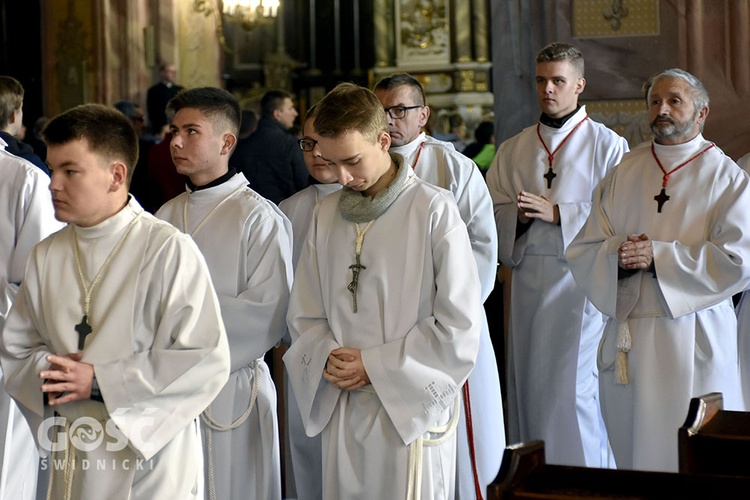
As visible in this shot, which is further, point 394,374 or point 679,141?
point 679,141

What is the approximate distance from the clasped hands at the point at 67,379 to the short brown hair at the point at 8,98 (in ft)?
7.54

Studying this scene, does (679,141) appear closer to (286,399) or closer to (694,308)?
(694,308)

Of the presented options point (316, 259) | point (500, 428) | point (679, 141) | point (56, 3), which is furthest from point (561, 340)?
point (56, 3)

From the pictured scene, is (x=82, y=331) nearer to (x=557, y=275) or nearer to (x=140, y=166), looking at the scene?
(x=557, y=275)

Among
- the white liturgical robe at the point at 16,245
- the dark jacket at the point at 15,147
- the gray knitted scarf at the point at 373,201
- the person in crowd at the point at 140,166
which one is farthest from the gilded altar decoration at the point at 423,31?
the gray knitted scarf at the point at 373,201

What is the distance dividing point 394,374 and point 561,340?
2.23 m

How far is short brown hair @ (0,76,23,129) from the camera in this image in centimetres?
525

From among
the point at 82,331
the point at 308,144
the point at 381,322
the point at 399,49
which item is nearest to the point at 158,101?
the point at 399,49

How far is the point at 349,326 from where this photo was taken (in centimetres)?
396

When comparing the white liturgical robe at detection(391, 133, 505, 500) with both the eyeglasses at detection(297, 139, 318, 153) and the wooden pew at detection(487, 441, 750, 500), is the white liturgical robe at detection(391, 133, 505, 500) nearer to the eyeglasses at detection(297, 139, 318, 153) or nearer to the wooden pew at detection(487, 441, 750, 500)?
the eyeglasses at detection(297, 139, 318, 153)

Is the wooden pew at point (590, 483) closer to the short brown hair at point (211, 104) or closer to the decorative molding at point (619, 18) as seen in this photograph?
the short brown hair at point (211, 104)

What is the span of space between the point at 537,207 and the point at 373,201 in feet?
6.12

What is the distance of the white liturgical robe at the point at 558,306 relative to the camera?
5.85 m

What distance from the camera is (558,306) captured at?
5.88 metres
